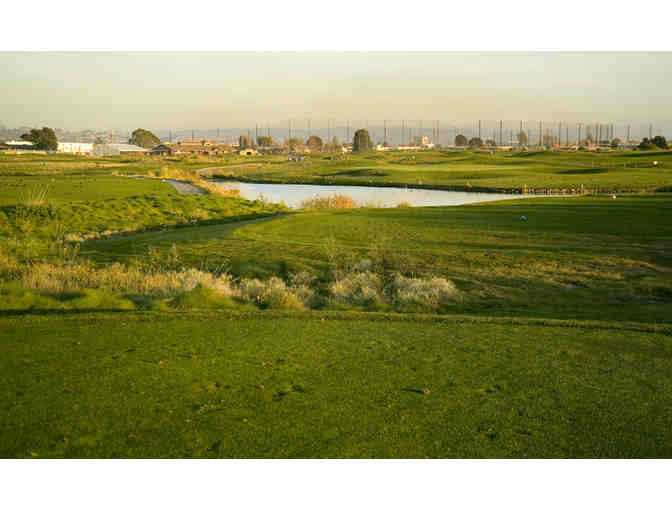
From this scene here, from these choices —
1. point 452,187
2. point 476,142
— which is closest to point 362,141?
point 476,142

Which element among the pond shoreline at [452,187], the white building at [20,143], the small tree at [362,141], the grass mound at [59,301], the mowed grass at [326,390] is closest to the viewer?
the mowed grass at [326,390]

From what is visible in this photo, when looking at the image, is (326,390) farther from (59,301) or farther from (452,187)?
(452,187)

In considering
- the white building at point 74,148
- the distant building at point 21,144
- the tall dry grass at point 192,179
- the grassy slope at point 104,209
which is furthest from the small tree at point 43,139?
the grassy slope at point 104,209

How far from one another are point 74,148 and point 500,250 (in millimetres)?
132063

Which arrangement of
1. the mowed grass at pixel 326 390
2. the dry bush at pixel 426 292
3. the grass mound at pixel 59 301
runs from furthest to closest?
1. the dry bush at pixel 426 292
2. the grass mound at pixel 59 301
3. the mowed grass at pixel 326 390

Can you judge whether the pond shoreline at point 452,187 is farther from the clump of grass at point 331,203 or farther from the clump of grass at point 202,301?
the clump of grass at point 202,301

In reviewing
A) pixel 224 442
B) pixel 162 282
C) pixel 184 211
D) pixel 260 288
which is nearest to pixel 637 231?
pixel 260 288

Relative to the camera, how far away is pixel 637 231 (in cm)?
2064

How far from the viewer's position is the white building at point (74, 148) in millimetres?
122694

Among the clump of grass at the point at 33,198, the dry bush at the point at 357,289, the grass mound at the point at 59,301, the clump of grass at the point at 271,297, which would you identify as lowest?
the dry bush at the point at 357,289

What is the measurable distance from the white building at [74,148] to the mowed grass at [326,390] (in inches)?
4990

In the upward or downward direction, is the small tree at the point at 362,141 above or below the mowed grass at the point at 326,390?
above

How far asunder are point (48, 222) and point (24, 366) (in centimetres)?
2094

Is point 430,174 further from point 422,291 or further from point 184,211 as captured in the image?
point 422,291
